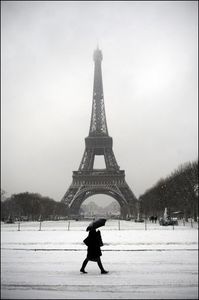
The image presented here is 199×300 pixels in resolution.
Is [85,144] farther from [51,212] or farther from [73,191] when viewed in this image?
[51,212]

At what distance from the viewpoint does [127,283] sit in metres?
8.37

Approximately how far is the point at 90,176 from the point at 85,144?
8.82 meters

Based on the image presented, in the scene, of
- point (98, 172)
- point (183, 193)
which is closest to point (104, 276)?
point (183, 193)

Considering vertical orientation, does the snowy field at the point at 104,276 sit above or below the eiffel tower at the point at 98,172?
below

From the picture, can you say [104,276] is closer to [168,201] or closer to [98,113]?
[168,201]

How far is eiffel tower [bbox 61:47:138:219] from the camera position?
302 ft

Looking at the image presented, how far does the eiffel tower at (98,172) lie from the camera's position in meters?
92.0

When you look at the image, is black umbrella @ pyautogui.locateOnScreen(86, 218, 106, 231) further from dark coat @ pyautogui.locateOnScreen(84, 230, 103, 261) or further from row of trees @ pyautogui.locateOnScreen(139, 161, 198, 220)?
row of trees @ pyautogui.locateOnScreen(139, 161, 198, 220)

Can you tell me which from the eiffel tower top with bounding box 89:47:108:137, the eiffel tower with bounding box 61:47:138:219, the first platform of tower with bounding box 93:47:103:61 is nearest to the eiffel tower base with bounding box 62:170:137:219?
the eiffel tower with bounding box 61:47:138:219

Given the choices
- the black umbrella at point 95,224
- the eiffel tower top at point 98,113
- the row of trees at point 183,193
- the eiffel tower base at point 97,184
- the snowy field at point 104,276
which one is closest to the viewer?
the snowy field at point 104,276

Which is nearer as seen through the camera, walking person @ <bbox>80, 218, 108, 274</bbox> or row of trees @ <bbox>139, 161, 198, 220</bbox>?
walking person @ <bbox>80, 218, 108, 274</bbox>

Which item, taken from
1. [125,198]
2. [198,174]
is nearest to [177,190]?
[198,174]

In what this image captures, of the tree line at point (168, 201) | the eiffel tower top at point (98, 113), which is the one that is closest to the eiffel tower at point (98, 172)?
the eiffel tower top at point (98, 113)

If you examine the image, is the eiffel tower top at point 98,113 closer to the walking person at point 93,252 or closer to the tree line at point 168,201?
the tree line at point 168,201
